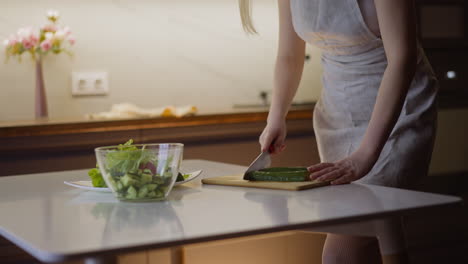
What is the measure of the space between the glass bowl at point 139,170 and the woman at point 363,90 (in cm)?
37

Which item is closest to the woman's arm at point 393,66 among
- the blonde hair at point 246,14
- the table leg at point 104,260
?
the blonde hair at point 246,14

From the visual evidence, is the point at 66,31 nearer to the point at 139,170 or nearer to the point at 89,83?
the point at 89,83

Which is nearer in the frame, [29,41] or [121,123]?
[121,123]

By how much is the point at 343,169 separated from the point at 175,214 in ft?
1.26

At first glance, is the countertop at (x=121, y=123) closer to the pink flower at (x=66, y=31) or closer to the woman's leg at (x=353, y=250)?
the pink flower at (x=66, y=31)

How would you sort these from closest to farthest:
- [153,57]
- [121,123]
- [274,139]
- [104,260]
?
[104,260] → [274,139] → [121,123] → [153,57]

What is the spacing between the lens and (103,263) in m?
0.86

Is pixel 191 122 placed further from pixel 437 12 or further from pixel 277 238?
pixel 437 12

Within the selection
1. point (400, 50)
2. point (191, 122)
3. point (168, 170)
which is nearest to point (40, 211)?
point (168, 170)

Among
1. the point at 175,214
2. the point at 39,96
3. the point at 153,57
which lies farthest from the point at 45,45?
the point at 175,214

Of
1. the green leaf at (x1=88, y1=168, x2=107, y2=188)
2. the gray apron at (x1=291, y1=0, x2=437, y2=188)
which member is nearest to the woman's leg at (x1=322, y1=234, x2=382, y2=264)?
the gray apron at (x1=291, y1=0, x2=437, y2=188)

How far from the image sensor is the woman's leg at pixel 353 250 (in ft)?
4.46

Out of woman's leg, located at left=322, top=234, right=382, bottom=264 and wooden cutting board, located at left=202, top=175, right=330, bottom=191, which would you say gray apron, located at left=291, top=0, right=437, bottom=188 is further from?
wooden cutting board, located at left=202, top=175, right=330, bottom=191

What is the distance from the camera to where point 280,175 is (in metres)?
1.27
